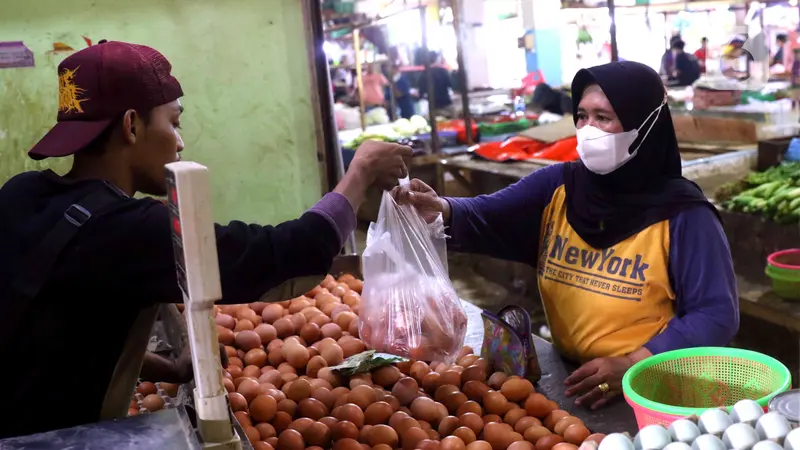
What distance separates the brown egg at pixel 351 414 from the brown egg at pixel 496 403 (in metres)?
0.34

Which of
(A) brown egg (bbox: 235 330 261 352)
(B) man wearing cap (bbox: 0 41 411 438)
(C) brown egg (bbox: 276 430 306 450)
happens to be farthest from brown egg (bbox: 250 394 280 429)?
(A) brown egg (bbox: 235 330 261 352)

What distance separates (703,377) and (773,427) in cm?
44

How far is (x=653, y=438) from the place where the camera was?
→ 4.17 ft

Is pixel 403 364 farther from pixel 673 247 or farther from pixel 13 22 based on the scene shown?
pixel 13 22

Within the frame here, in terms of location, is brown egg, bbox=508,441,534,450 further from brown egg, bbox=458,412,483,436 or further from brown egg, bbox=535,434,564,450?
brown egg, bbox=458,412,483,436

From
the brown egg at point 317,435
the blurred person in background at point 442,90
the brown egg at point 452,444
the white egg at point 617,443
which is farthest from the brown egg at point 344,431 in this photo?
the blurred person in background at point 442,90

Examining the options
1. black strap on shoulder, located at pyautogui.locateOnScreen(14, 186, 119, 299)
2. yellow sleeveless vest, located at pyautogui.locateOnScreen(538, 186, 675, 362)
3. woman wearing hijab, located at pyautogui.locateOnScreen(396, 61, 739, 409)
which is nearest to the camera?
black strap on shoulder, located at pyautogui.locateOnScreen(14, 186, 119, 299)

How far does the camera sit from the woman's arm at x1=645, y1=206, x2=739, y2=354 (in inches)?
78.4

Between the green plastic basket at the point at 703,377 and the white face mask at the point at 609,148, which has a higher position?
the white face mask at the point at 609,148

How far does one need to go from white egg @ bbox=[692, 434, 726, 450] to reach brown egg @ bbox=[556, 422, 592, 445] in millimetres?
535

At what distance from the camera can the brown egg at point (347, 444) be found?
1847mm

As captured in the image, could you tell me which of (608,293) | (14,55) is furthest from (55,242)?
(14,55)

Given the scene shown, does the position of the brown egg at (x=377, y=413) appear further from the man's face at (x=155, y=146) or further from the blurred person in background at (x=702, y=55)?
the blurred person in background at (x=702, y=55)

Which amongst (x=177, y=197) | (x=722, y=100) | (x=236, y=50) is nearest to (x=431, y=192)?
(x=177, y=197)
